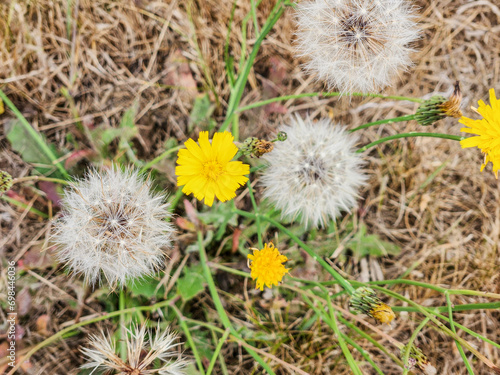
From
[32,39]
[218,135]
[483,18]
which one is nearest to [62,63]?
[32,39]

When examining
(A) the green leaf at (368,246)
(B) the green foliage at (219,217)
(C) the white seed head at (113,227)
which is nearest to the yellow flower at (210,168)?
(C) the white seed head at (113,227)

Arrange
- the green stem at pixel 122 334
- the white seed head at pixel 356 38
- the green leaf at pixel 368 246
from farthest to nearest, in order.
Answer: the green leaf at pixel 368 246 → the green stem at pixel 122 334 → the white seed head at pixel 356 38

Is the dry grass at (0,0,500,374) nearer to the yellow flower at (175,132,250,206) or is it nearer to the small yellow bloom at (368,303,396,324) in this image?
the yellow flower at (175,132,250,206)

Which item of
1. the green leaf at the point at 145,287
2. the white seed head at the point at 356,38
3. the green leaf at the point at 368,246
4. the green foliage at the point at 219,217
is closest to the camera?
the white seed head at the point at 356,38

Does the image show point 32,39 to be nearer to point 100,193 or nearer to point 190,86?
point 190,86

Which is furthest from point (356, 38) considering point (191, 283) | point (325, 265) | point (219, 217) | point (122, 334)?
point (122, 334)

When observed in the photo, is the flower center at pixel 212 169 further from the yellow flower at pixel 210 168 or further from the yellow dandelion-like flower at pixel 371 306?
the yellow dandelion-like flower at pixel 371 306

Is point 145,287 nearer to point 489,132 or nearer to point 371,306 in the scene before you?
point 371,306
